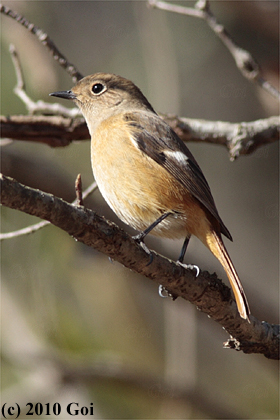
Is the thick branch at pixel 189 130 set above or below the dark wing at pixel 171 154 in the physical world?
above

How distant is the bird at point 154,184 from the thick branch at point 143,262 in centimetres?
19

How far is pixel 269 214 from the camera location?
684 centimetres

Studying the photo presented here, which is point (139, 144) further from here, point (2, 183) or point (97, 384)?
point (97, 384)

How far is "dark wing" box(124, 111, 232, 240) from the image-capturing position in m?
3.75

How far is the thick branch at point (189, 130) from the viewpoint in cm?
443

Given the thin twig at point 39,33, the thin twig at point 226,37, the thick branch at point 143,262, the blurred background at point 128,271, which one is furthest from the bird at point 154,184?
the blurred background at point 128,271

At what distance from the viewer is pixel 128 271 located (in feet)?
19.7

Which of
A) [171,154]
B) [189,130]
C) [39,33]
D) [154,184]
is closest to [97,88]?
[39,33]

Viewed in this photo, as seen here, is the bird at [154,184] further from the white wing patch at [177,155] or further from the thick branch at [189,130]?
the thick branch at [189,130]

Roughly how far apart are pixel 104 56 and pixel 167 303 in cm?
398

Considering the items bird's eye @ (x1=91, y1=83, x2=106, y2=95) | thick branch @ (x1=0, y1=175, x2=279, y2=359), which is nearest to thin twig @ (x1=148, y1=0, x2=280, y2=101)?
bird's eye @ (x1=91, y1=83, x2=106, y2=95)

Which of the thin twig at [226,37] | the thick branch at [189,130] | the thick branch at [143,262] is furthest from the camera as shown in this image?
the thick branch at [189,130]

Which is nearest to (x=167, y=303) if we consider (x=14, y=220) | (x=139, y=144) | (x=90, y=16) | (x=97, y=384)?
(x=97, y=384)

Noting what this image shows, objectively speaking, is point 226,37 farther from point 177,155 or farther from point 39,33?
point 39,33
